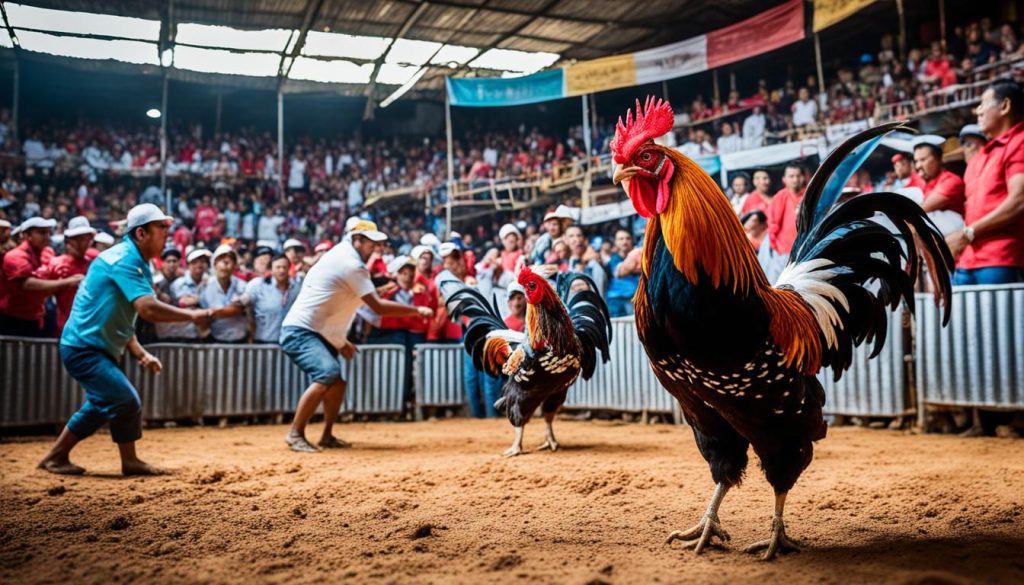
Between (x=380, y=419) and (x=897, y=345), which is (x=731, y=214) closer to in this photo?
(x=897, y=345)

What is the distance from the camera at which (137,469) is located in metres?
5.07

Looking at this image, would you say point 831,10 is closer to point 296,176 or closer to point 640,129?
point 640,129

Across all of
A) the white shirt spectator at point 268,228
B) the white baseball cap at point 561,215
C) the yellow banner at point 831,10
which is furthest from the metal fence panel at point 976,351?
the white shirt spectator at point 268,228

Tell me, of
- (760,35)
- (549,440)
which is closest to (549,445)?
(549,440)

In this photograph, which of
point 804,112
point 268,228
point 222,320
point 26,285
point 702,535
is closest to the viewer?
point 702,535

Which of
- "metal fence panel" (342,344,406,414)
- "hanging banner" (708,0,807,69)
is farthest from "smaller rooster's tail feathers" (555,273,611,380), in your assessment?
"hanging banner" (708,0,807,69)

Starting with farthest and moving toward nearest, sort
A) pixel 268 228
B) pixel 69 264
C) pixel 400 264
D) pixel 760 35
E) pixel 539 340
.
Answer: pixel 268 228
pixel 760 35
pixel 400 264
pixel 69 264
pixel 539 340

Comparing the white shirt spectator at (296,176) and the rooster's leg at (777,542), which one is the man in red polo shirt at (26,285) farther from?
the white shirt spectator at (296,176)

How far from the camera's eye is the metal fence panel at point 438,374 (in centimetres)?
1024

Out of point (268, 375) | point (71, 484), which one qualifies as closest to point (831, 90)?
point (268, 375)

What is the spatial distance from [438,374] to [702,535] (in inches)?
299

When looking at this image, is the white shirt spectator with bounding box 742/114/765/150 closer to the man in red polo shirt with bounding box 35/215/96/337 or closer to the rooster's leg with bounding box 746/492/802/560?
the man in red polo shirt with bounding box 35/215/96/337

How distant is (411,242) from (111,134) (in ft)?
37.8

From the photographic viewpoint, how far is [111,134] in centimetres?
2533
